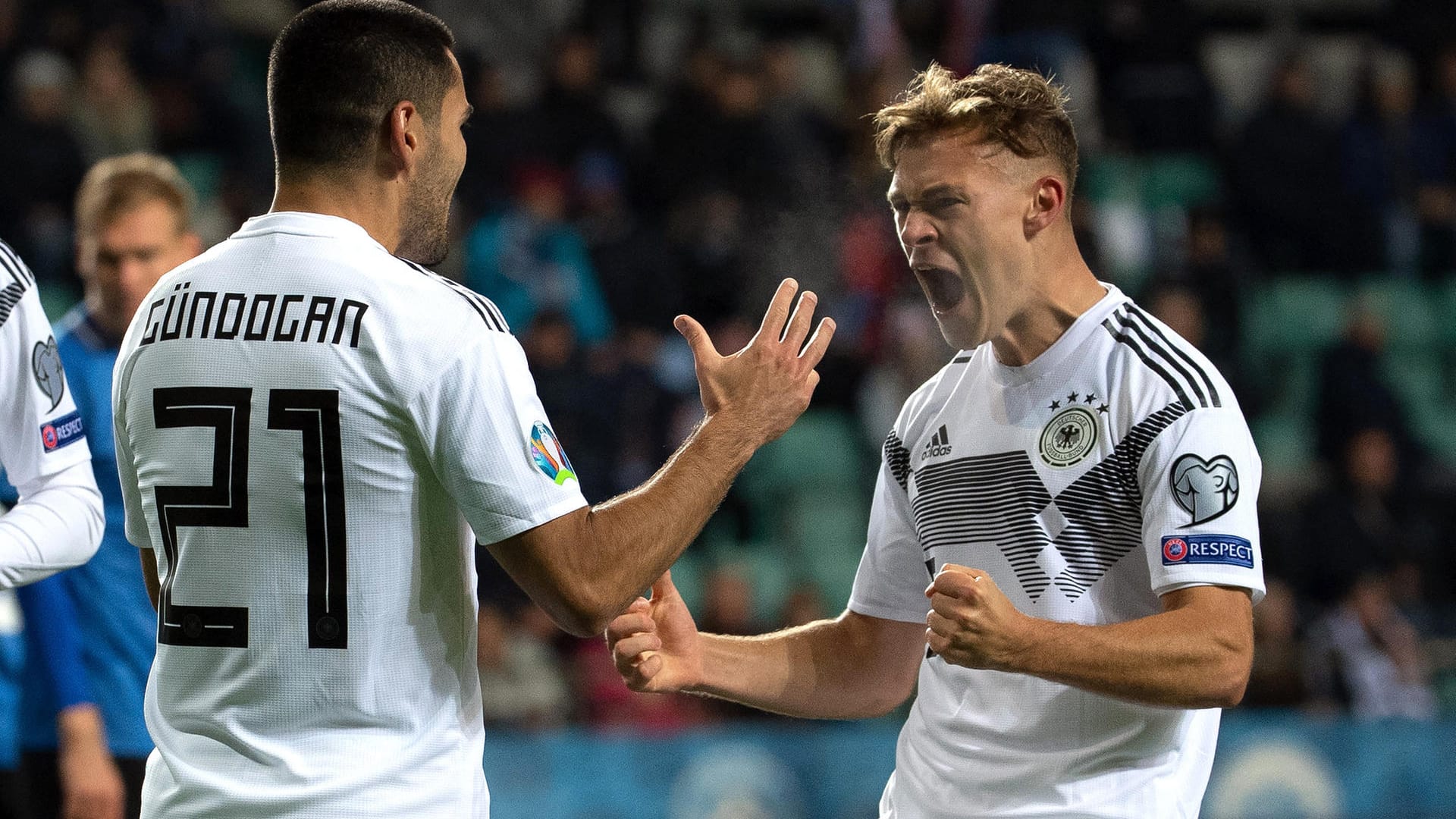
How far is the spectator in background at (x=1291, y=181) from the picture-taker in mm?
12109

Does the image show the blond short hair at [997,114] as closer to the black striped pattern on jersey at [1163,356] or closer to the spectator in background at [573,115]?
the black striped pattern on jersey at [1163,356]

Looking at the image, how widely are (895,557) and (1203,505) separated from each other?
866 millimetres

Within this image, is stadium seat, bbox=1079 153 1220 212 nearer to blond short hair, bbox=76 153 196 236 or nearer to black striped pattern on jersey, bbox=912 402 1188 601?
blond short hair, bbox=76 153 196 236

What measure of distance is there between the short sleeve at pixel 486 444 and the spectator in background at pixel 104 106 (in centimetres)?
870

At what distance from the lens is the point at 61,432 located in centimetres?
357

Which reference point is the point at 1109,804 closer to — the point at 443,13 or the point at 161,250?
the point at 161,250

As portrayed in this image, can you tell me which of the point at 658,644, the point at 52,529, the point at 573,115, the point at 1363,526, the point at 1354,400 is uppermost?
the point at 573,115

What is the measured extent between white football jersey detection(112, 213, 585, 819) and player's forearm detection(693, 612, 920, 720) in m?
1.03

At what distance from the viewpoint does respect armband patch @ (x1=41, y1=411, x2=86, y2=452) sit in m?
3.54

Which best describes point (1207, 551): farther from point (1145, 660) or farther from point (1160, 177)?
point (1160, 177)

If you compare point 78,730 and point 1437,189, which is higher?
point 1437,189

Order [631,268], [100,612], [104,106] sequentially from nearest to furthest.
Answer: [100,612] → [631,268] → [104,106]

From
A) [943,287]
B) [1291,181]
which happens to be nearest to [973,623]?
[943,287]

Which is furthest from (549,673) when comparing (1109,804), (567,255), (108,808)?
(1109,804)
